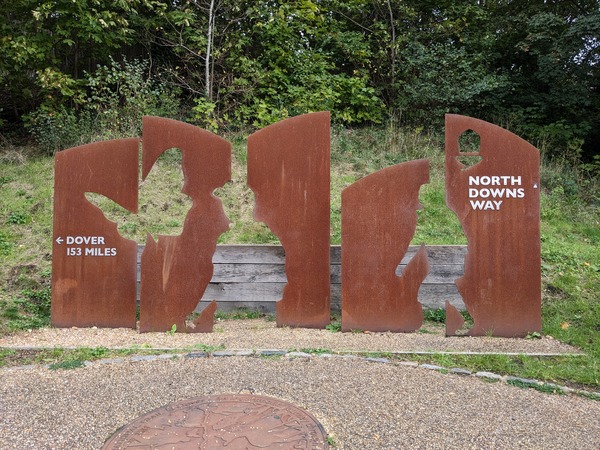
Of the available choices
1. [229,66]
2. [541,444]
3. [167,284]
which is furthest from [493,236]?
[229,66]

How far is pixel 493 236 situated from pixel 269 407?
2.95 metres

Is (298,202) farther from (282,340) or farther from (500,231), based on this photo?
(500,231)

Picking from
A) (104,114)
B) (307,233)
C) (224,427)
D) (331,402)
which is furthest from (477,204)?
(104,114)

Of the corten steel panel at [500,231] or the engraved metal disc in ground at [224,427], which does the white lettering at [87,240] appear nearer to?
the engraved metal disc in ground at [224,427]

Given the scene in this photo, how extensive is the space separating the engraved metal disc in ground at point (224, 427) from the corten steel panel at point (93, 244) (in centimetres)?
234


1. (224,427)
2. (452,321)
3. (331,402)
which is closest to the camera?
(224,427)

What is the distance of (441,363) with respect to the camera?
4.04 meters

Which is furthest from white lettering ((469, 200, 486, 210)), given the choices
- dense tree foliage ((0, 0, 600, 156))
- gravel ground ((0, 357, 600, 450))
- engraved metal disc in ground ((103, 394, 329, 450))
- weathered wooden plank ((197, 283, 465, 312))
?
dense tree foliage ((0, 0, 600, 156))

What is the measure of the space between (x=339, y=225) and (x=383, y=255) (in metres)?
2.24

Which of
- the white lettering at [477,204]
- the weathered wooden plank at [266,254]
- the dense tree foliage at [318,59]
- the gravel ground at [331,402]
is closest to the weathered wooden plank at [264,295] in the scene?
the weathered wooden plank at [266,254]

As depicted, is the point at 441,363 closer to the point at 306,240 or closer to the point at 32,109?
the point at 306,240

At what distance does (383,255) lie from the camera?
5.13m

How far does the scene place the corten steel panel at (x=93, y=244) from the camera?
5250mm

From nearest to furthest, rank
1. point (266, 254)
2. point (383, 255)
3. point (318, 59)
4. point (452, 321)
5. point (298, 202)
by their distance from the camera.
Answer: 1. point (452, 321)
2. point (383, 255)
3. point (298, 202)
4. point (266, 254)
5. point (318, 59)
